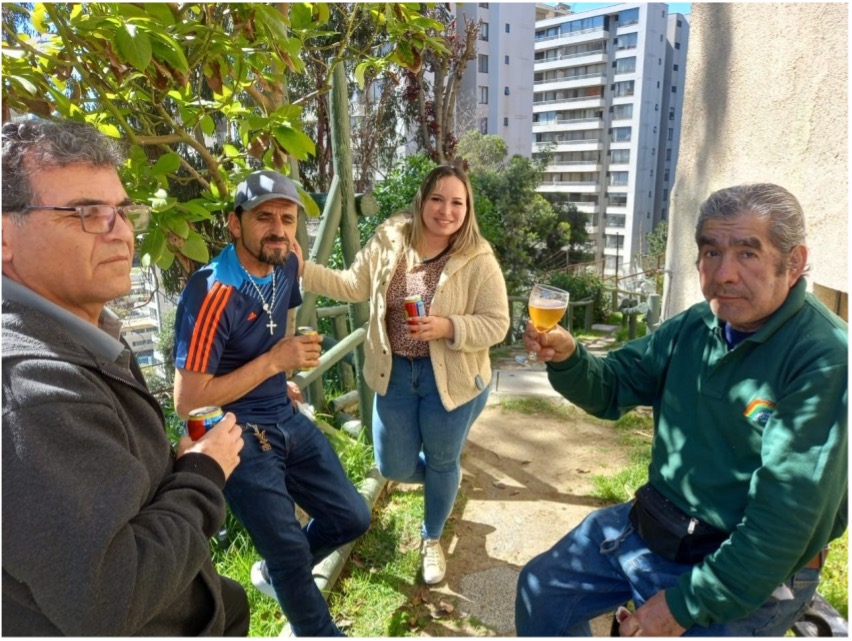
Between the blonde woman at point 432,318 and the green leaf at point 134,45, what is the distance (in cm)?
145

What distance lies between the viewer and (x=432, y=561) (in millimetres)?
3150

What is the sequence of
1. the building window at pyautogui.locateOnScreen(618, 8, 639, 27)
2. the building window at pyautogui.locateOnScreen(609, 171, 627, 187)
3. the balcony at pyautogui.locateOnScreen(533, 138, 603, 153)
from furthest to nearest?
the balcony at pyautogui.locateOnScreen(533, 138, 603, 153) < the building window at pyautogui.locateOnScreen(609, 171, 627, 187) < the building window at pyautogui.locateOnScreen(618, 8, 639, 27)

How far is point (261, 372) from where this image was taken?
2.18 meters

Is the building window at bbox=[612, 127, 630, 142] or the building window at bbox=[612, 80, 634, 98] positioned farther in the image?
the building window at bbox=[612, 127, 630, 142]

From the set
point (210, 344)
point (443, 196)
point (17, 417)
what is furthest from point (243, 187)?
point (17, 417)

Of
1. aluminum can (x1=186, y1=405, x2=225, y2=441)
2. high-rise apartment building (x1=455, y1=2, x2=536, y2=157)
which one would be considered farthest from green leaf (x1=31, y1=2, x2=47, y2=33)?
high-rise apartment building (x1=455, y1=2, x2=536, y2=157)

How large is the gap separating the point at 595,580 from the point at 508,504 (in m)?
1.92

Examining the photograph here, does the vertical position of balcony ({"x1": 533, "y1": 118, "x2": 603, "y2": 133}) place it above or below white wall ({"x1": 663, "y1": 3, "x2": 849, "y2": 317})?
above

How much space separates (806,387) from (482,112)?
35.1 m

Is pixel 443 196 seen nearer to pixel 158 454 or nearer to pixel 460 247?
pixel 460 247

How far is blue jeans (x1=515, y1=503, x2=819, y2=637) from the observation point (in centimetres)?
189

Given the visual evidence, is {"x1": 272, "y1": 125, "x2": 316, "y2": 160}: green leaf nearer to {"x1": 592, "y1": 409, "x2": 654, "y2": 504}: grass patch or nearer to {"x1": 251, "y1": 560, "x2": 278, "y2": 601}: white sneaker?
{"x1": 251, "y1": 560, "x2": 278, "y2": 601}: white sneaker

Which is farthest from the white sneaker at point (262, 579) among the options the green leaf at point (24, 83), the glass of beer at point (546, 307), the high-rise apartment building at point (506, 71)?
the high-rise apartment building at point (506, 71)

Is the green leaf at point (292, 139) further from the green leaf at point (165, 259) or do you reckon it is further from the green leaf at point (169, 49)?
the green leaf at point (165, 259)
